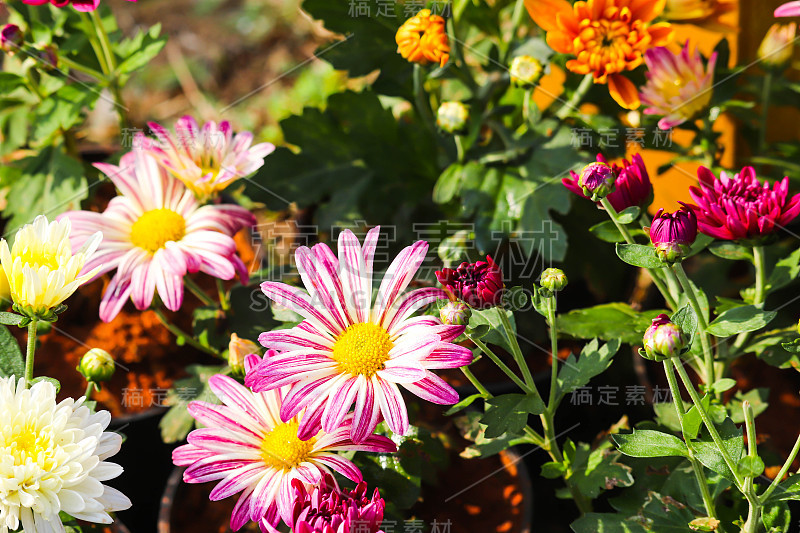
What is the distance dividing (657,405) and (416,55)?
522 millimetres

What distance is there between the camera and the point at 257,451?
0.78 m

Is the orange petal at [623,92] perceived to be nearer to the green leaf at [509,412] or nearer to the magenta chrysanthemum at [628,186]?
the magenta chrysanthemum at [628,186]

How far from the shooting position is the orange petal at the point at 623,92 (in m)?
1.00

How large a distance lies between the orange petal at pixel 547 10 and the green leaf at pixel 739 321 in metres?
0.43

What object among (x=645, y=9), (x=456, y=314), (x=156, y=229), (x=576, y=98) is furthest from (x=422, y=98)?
(x=456, y=314)

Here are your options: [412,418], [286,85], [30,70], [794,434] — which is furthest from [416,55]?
[286,85]

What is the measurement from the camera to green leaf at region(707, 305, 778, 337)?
738mm

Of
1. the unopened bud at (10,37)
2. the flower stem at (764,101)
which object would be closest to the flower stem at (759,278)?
the flower stem at (764,101)

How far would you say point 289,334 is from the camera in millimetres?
725

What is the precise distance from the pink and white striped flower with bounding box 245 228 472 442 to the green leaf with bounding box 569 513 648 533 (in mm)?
240

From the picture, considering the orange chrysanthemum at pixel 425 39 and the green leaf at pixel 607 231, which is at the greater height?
the orange chrysanthemum at pixel 425 39

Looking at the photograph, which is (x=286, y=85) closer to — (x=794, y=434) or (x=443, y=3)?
(x=443, y=3)

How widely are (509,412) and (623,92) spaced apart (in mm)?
478

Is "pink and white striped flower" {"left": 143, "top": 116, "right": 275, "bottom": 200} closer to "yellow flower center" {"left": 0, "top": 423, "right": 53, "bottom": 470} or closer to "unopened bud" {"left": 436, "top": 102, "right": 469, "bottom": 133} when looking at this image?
"unopened bud" {"left": 436, "top": 102, "right": 469, "bottom": 133}
